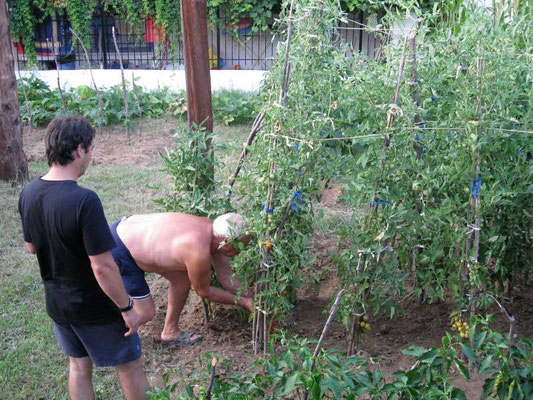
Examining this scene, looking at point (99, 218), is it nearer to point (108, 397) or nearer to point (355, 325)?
point (108, 397)

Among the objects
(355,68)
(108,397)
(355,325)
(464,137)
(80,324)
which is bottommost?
(108,397)

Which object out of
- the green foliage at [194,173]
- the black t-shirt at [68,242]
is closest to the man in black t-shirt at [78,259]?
the black t-shirt at [68,242]

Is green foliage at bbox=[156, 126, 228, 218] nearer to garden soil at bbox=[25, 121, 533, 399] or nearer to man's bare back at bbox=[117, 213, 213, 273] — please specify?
man's bare back at bbox=[117, 213, 213, 273]

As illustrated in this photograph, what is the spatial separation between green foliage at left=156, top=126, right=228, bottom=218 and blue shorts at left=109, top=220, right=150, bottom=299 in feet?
1.67

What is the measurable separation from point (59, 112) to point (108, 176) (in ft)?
8.80

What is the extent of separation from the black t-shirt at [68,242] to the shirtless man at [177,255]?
0.72 m

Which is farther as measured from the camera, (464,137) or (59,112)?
(59,112)

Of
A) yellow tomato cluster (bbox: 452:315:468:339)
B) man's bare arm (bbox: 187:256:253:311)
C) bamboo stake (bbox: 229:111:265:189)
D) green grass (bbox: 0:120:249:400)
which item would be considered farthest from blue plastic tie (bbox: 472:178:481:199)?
man's bare arm (bbox: 187:256:253:311)

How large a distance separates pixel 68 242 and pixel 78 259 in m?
0.11

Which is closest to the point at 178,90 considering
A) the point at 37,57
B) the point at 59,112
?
the point at 59,112

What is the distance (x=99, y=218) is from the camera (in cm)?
267

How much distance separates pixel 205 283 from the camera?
3.65 m

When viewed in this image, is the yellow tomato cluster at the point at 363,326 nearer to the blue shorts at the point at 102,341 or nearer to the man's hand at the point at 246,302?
the man's hand at the point at 246,302

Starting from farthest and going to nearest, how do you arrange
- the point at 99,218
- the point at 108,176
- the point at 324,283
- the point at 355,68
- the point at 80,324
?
the point at 108,176 < the point at 324,283 < the point at 355,68 < the point at 80,324 < the point at 99,218
